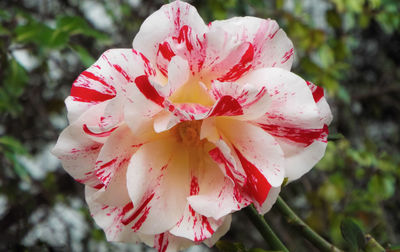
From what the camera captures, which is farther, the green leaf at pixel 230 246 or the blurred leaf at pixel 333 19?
the blurred leaf at pixel 333 19

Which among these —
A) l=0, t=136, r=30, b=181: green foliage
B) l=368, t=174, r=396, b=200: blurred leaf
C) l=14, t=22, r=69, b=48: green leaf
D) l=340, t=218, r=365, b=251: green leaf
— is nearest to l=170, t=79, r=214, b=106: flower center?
l=340, t=218, r=365, b=251: green leaf

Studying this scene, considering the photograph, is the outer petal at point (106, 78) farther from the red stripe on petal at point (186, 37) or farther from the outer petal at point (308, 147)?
the outer petal at point (308, 147)

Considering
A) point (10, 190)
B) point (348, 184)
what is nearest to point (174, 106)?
point (10, 190)

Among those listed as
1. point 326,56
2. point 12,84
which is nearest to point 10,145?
point 12,84

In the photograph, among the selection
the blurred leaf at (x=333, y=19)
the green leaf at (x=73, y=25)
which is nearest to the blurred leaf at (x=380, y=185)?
the blurred leaf at (x=333, y=19)

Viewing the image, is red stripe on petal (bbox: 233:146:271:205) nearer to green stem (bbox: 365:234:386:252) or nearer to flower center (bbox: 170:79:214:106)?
flower center (bbox: 170:79:214:106)

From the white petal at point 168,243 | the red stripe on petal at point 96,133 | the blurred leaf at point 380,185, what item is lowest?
the blurred leaf at point 380,185
